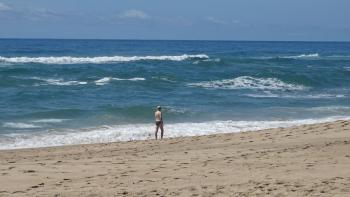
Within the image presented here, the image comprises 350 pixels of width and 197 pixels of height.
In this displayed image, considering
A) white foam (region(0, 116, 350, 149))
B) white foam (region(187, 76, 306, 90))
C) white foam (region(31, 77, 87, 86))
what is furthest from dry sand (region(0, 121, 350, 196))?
white foam (region(187, 76, 306, 90))

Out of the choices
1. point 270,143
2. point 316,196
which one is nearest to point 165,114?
point 270,143

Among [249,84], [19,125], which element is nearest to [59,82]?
[249,84]

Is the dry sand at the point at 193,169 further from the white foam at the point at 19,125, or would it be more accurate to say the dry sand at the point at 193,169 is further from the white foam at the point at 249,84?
the white foam at the point at 249,84

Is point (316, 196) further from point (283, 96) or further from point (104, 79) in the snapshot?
point (104, 79)

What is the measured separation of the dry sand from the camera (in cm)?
805

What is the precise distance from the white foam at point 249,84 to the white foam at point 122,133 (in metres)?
12.6

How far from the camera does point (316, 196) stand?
7492 mm

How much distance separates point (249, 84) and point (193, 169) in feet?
81.8

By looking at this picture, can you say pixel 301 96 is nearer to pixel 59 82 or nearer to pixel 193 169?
pixel 59 82

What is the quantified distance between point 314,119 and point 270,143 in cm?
792

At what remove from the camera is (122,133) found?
16.9 m

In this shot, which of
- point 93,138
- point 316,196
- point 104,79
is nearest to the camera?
point 316,196

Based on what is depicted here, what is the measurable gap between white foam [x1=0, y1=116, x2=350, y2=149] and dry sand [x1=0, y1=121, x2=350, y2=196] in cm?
176

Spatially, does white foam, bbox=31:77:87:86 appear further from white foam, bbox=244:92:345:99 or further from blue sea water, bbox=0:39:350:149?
white foam, bbox=244:92:345:99
